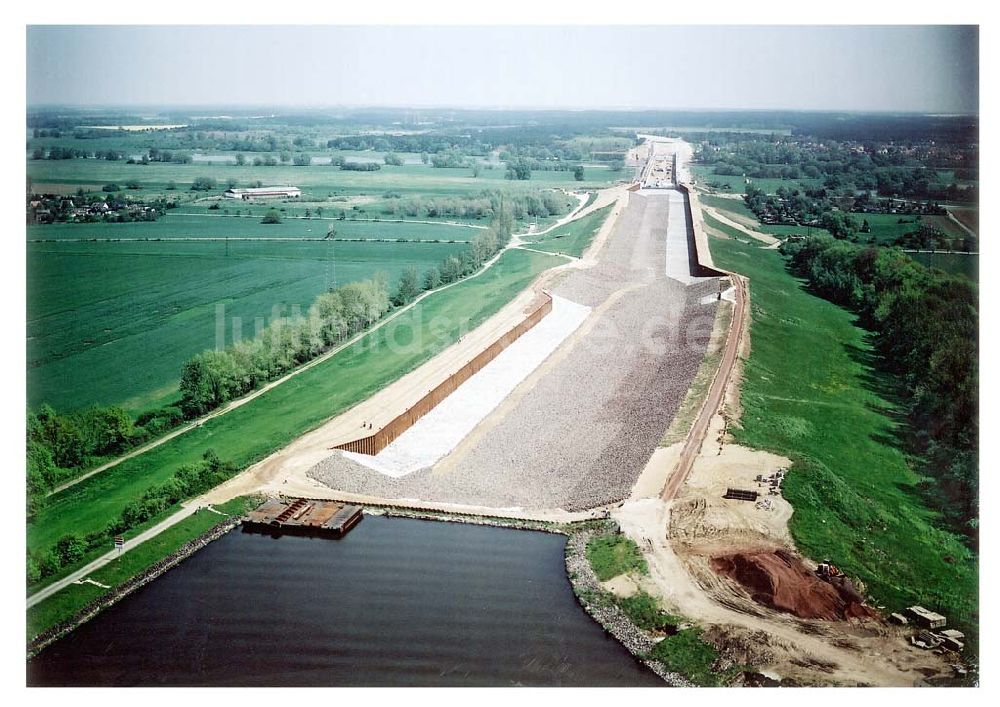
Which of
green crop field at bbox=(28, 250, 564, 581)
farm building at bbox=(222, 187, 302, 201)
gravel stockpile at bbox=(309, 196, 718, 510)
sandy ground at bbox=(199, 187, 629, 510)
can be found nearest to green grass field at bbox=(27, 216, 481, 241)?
farm building at bbox=(222, 187, 302, 201)

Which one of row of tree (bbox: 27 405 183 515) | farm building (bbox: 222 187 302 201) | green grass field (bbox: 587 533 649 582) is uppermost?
farm building (bbox: 222 187 302 201)

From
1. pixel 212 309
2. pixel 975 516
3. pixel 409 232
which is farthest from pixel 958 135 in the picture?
pixel 212 309

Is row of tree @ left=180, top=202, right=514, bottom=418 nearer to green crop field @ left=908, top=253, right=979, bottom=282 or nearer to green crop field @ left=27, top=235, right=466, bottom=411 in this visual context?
green crop field @ left=27, top=235, right=466, bottom=411

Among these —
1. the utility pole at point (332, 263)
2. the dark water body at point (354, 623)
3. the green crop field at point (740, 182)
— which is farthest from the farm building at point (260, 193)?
the dark water body at point (354, 623)

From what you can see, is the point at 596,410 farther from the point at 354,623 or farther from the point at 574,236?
the point at 574,236

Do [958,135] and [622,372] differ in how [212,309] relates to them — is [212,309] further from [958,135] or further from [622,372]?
[958,135]

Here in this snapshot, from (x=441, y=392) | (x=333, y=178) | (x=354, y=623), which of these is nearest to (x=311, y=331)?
(x=441, y=392)
